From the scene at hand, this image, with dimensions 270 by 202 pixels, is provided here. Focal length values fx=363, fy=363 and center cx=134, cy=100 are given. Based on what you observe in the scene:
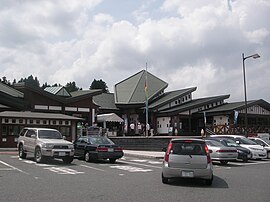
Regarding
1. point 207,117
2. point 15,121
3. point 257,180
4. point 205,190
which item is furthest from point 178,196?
point 207,117

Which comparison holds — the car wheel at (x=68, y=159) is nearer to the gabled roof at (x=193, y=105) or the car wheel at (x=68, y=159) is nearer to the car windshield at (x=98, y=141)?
the car windshield at (x=98, y=141)

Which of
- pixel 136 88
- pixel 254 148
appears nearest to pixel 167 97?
pixel 136 88

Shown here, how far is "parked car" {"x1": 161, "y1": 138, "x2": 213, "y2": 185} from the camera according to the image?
12.1m

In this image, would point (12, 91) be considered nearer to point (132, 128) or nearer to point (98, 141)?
point (132, 128)

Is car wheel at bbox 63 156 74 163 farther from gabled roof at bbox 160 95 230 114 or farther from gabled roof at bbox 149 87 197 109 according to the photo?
gabled roof at bbox 149 87 197 109

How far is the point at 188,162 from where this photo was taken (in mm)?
12211

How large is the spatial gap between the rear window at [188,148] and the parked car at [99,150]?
810 cm

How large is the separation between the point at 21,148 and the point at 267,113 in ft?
121

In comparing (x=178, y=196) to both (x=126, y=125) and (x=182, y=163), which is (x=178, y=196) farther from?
(x=126, y=125)

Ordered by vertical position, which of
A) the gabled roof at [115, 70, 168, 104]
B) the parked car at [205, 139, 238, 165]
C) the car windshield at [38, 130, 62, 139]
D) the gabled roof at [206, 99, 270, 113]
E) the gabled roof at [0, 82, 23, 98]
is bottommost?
the parked car at [205, 139, 238, 165]

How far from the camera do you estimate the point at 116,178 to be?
1377 cm

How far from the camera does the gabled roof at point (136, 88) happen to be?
5069cm

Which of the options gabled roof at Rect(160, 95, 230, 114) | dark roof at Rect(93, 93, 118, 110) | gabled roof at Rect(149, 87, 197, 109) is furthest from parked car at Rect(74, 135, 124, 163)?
dark roof at Rect(93, 93, 118, 110)

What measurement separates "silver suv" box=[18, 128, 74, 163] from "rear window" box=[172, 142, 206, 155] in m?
8.11
